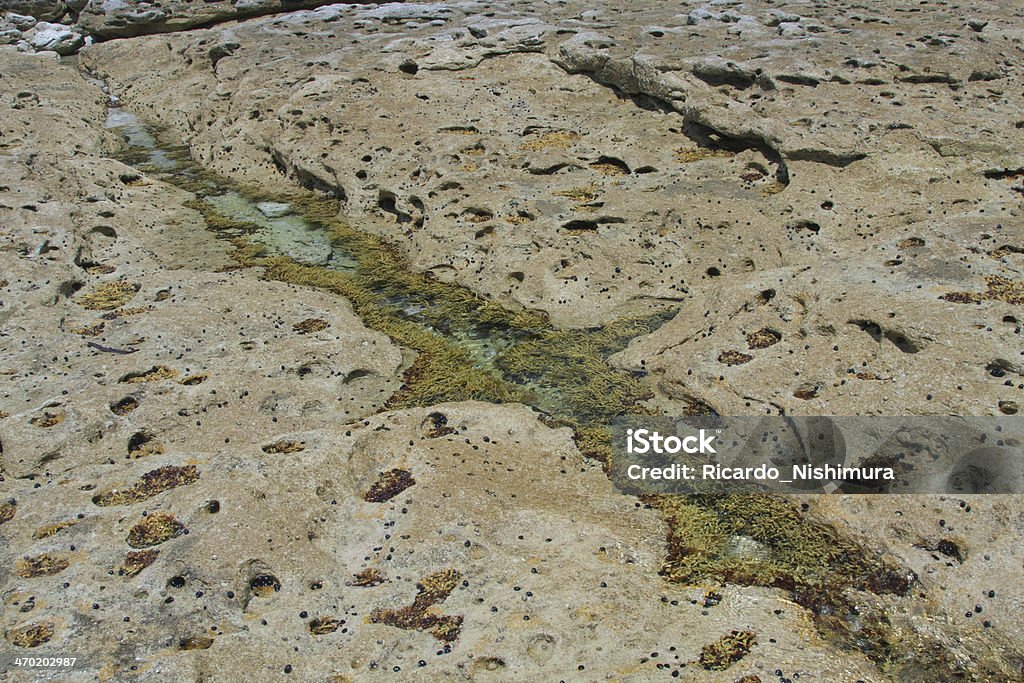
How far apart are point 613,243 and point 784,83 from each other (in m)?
7.30

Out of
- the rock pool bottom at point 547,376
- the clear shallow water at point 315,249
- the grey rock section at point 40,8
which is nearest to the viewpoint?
the rock pool bottom at point 547,376

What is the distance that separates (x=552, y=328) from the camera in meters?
15.7

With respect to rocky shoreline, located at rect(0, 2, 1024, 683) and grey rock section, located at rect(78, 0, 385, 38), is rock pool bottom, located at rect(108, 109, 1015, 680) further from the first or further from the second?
grey rock section, located at rect(78, 0, 385, 38)

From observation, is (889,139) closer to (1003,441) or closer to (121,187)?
(1003,441)

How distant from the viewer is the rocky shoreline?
9062 mm

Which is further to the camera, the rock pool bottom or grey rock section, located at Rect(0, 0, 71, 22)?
grey rock section, located at Rect(0, 0, 71, 22)

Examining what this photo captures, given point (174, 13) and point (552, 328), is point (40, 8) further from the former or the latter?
point (552, 328)

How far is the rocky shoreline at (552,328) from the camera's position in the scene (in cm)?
906

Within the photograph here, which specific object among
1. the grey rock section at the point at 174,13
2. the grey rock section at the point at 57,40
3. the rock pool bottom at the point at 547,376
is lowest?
the rock pool bottom at the point at 547,376

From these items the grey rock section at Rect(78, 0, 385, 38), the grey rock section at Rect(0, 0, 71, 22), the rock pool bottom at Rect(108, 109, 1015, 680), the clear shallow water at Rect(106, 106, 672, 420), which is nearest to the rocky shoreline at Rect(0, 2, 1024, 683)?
the rock pool bottom at Rect(108, 109, 1015, 680)

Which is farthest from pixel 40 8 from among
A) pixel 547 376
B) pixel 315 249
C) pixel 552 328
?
pixel 547 376

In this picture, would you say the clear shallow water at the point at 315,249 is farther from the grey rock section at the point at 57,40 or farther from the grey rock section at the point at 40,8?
the grey rock section at the point at 40,8

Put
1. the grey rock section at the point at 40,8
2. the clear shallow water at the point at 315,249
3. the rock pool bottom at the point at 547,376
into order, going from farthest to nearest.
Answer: the grey rock section at the point at 40,8, the clear shallow water at the point at 315,249, the rock pool bottom at the point at 547,376

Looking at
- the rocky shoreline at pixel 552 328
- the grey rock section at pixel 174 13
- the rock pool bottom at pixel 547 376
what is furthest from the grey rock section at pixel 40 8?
the rock pool bottom at pixel 547 376
